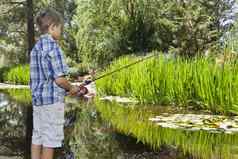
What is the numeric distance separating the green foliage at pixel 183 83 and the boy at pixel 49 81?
5474 mm

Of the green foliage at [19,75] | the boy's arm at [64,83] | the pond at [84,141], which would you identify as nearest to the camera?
the boy's arm at [64,83]

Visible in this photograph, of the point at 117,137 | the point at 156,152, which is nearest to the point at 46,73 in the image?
the point at 156,152

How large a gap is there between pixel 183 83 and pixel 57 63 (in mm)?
6999

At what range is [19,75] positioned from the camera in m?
23.3

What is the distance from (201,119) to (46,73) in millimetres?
5060

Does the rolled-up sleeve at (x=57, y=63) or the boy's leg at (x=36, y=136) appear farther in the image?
the boy's leg at (x=36, y=136)

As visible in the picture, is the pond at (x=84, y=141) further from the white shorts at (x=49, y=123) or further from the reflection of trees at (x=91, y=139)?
the white shorts at (x=49, y=123)

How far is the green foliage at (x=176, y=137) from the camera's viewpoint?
20.6ft

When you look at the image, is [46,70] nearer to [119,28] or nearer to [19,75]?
[119,28]

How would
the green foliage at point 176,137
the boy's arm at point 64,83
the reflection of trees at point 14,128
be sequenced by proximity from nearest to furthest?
the boy's arm at point 64,83, the green foliage at point 176,137, the reflection of trees at point 14,128

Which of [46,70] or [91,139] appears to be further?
[91,139]

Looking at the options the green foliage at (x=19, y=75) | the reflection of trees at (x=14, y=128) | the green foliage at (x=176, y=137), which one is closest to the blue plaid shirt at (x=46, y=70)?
the reflection of trees at (x=14, y=128)

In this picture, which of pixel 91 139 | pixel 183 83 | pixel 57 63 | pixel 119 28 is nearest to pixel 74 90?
pixel 57 63

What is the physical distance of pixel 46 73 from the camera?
4328 millimetres
